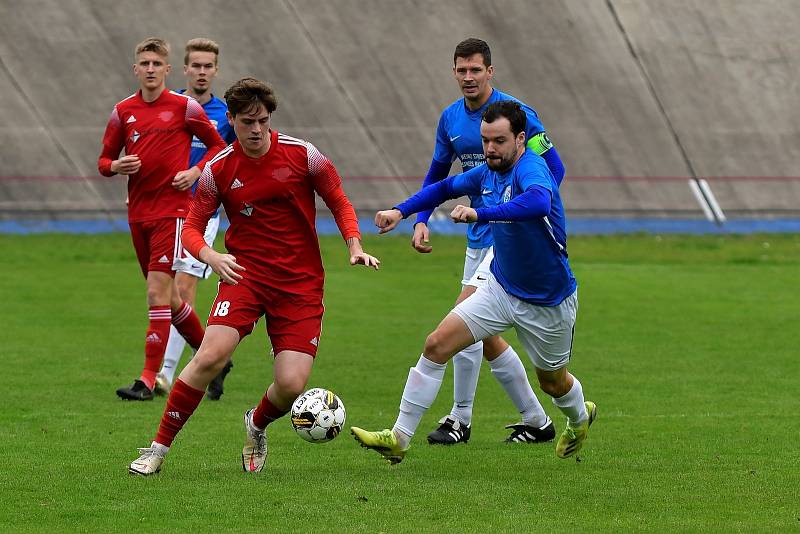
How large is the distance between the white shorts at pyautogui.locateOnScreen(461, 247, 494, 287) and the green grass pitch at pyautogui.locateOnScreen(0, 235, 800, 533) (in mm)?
1072

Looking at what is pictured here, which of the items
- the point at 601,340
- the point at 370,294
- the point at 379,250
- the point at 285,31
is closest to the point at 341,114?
the point at 285,31

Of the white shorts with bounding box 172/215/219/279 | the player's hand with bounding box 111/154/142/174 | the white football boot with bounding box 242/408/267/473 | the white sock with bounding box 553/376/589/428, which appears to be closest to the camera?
the white football boot with bounding box 242/408/267/473

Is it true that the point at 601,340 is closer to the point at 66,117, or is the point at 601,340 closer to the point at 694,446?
the point at 694,446

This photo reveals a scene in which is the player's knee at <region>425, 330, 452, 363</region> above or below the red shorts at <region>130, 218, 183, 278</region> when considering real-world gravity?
below

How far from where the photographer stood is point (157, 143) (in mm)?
11000

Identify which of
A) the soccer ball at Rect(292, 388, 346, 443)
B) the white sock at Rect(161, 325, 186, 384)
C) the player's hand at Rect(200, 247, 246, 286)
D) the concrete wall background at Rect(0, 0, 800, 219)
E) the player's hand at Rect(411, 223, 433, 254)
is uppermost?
the player's hand at Rect(200, 247, 246, 286)

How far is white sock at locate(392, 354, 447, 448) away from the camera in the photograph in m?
7.91

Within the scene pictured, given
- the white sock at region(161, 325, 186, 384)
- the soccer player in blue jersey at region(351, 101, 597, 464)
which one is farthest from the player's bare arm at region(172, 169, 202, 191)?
the soccer player in blue jersey at region(351, 101, 597, 464)

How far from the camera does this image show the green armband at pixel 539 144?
798cm

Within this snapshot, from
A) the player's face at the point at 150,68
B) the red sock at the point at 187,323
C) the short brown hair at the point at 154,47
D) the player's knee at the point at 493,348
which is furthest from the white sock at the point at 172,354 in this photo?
the player's knee at the point at 493,348

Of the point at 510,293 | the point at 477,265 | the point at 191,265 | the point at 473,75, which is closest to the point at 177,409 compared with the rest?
the point at 510,293

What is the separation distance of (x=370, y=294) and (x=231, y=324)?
10452 millimetres

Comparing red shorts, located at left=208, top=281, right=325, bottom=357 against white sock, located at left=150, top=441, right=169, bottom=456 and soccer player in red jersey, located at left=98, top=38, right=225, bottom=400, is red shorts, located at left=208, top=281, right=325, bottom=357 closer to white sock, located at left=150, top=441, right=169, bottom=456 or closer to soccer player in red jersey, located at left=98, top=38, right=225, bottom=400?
white sock, located at left=150, top=441, right=169, bottom=456

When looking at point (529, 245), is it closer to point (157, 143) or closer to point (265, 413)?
point (265, 413)
